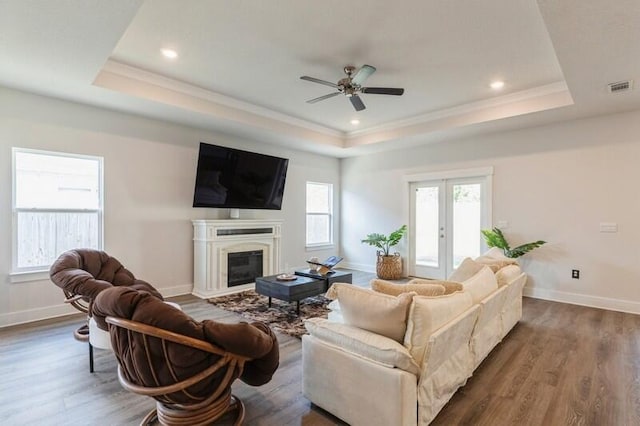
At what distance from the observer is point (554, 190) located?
16.7ft

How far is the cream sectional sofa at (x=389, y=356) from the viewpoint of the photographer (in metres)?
1.82

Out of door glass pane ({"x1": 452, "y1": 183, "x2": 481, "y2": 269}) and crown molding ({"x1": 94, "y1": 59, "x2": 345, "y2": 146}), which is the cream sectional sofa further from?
door glass pane ({"x1": 452, "y1": 183, "x2": 481, "y2": 269})

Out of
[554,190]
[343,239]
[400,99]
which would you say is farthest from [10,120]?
[554,190]

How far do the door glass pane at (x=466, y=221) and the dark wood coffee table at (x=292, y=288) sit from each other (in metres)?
3.16

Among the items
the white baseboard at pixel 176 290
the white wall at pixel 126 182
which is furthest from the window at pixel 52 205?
the white baseboard at pixel 176 290

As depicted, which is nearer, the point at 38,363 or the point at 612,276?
the point at 38,363

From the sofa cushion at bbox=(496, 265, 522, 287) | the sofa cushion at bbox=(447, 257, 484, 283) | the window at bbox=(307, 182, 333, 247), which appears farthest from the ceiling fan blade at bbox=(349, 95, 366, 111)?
the window at bbox=(307, 182, 333, 247)

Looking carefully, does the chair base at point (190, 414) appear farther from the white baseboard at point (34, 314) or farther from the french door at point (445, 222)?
the french door at point (445, 222)

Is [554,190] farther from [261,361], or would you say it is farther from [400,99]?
[261,361]

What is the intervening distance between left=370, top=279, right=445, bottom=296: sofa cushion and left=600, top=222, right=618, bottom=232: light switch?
388 cm

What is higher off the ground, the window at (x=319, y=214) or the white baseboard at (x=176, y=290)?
the window at (x=319, y=214)

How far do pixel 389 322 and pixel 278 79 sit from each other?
11.2 feet

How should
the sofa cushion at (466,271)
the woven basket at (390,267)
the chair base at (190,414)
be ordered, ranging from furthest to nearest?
the woven basket at (390,267) → the sofa cushion at (466,271) → the chair base at (190,414)

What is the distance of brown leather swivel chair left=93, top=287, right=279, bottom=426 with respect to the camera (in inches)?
64.4
